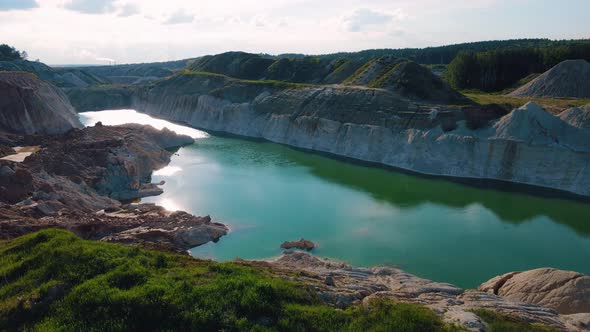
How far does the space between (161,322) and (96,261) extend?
2.73 meters

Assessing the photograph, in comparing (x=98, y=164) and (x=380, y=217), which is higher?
(x=98, y=164)

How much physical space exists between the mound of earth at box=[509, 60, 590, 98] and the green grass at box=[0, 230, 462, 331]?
1928 inches

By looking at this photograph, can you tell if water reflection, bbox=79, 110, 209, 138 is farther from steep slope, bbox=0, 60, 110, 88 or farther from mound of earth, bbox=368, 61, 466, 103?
mound of earth, bbox=368, 61, 466, 103

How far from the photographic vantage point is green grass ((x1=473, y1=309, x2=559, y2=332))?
9727 millimetres

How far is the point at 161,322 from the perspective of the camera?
8.71 meters

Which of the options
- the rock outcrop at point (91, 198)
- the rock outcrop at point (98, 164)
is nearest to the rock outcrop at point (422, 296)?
the rock outcrop at point (91, 198)

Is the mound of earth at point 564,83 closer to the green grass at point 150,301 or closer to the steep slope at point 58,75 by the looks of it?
the green grass at point 150,301

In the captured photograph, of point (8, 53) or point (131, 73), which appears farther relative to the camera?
point (131, 73)

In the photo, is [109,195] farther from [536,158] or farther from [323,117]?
[536,158]

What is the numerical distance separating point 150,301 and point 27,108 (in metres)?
36.5

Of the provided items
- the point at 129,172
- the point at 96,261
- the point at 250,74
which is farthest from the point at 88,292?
the point at 250,74

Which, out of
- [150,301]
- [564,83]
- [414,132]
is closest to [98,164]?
[150,301]

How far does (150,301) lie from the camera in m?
9.03

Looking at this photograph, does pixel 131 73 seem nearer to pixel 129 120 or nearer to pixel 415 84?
pixel 129 120
